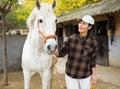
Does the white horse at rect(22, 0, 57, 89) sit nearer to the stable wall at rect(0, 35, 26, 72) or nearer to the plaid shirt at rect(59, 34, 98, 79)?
the plaid shirt at rect(59, 34, 98, 79)

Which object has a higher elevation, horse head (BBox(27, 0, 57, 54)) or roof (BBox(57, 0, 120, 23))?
roof (BBox(57, 0, 120, 23))

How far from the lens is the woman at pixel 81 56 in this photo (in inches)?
125

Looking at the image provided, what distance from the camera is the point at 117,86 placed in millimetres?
6410

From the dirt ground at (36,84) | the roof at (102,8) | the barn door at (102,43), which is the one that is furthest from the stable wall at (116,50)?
the dirt ground at (36,84)

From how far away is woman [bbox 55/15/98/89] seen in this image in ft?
10.4

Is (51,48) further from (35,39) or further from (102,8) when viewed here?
(102,8)

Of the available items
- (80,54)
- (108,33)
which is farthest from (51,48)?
(108,33)

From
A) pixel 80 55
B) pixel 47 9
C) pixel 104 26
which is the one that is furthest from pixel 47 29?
pixel 104 26

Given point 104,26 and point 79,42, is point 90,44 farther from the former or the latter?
point 104,26

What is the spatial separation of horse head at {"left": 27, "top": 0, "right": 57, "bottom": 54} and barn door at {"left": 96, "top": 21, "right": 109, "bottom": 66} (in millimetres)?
7378

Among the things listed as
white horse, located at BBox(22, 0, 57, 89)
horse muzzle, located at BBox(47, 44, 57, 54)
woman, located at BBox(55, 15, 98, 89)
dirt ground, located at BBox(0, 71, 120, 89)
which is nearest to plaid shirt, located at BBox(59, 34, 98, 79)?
woman, located at BBox(55, 15, 98, 89)

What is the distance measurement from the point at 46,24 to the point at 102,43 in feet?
26.2

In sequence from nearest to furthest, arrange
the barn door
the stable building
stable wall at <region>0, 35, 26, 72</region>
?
Answer: stable wall at <region>0, 35, 26, 72</region>, the stable building, the barn door

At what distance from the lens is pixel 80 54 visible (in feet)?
10.4
